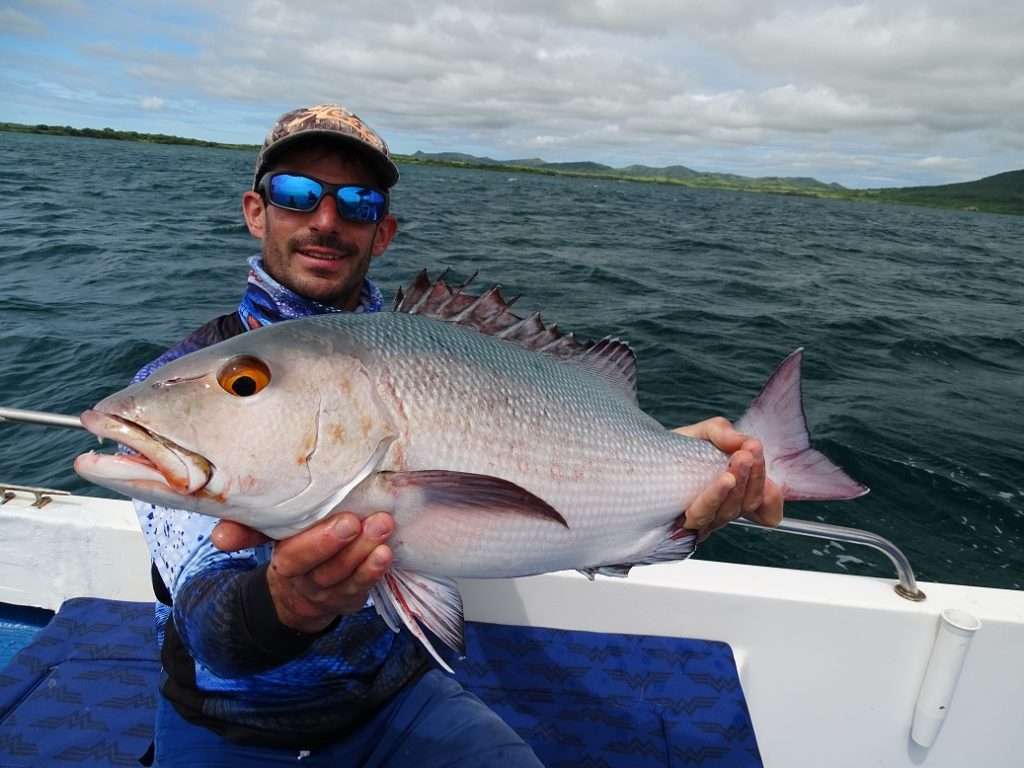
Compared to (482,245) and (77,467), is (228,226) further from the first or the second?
(77,467)

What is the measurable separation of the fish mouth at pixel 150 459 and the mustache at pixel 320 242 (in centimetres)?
132

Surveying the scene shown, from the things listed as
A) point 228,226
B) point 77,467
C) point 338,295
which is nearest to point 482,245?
point 228,226

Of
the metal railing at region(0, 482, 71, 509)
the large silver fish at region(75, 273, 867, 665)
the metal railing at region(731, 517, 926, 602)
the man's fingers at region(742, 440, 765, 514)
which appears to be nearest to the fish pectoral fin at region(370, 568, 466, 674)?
the large silver fish at region(75, 273, 867, 665)

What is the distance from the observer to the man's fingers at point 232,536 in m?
1.56

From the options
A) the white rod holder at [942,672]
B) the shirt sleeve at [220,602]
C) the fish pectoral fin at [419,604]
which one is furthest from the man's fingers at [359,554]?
the white rod holder at [942,672]

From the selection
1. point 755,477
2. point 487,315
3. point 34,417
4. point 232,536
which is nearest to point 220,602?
point 232,536

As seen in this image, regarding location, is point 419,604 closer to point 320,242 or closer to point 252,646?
point 252,646

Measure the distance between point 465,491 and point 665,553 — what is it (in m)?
0.94

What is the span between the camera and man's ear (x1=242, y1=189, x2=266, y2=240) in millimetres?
2803

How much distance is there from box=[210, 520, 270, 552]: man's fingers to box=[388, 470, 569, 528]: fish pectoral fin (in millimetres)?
374

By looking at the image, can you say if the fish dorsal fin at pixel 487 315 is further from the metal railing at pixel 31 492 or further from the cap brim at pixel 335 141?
the metal railing at pixel 31 492

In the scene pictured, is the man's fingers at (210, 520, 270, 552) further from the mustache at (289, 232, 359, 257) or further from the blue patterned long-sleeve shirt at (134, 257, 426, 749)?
the mustache at (289, 232, 359, 257)

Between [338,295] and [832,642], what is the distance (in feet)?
9.62

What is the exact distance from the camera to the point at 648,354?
407 inches
